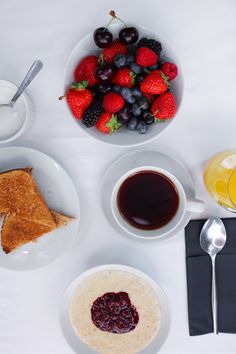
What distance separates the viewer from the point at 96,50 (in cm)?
122

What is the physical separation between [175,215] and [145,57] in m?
0.43

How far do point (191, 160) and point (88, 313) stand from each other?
21.5 inches

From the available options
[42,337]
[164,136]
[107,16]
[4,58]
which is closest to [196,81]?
[164,136]

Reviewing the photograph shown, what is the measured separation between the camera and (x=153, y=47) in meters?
1.15

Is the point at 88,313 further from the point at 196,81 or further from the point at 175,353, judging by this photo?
the point at 196,81

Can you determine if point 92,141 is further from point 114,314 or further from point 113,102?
point 114,314

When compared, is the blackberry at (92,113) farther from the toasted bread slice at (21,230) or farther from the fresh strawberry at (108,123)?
the toasted bread slice at (21,230)

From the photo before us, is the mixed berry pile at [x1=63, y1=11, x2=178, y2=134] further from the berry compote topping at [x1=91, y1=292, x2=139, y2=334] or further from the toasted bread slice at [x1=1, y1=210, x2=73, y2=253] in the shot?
the berry compote topping at [x1=91, y1=292, x2=139, y2=334]

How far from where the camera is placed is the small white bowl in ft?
4.07

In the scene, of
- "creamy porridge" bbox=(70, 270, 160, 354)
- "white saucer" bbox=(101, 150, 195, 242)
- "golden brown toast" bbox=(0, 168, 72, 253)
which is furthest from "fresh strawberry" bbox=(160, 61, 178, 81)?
"creamy porridge" bbox=(70, 270, 160, 354)

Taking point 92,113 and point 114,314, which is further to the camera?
point 114,314

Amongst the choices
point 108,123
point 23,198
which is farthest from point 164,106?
point 23,198

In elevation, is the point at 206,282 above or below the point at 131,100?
below

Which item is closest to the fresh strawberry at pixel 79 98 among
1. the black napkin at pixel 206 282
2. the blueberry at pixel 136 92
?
the blueberry at pixel 136 92
